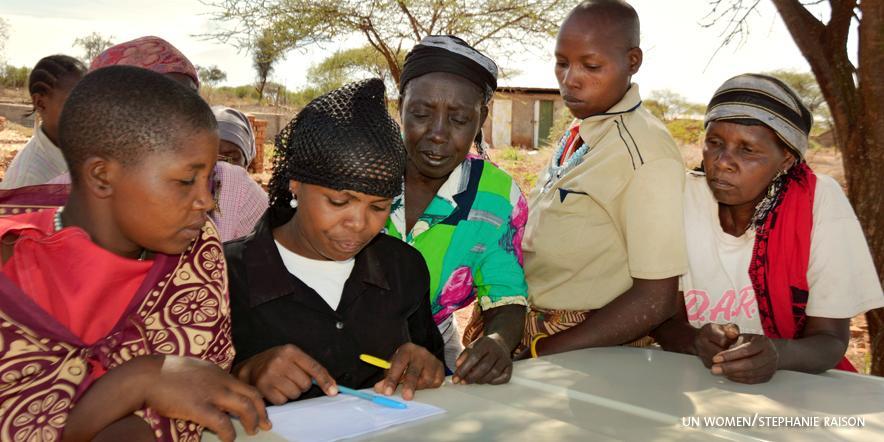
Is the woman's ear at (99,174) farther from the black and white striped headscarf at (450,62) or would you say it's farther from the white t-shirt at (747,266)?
the white t-shirt at (747,266)

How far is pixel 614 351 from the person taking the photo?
225 centimetres

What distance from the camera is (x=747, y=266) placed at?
95.3 inches

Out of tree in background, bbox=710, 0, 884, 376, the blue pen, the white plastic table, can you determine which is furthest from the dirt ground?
the blue pen

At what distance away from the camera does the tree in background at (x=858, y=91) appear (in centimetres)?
343

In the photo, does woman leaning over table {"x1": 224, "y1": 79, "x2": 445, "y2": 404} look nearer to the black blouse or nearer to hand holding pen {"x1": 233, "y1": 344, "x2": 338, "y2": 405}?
the black blouse

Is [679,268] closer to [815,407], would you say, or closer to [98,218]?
[815,407]

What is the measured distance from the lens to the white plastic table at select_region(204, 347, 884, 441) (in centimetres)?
151

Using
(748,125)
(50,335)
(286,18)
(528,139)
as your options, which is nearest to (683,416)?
(748,125)

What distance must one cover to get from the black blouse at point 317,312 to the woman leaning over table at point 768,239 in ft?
3.34

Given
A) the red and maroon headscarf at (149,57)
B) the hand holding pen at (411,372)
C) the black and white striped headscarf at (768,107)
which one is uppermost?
the red and maroon headscarf at (149,57)

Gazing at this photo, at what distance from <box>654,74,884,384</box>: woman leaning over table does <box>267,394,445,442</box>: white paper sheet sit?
→ 115cm

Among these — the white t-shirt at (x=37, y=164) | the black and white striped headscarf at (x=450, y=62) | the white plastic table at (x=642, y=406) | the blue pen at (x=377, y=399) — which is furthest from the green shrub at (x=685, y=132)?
the blue pen at (x=377, y=399)

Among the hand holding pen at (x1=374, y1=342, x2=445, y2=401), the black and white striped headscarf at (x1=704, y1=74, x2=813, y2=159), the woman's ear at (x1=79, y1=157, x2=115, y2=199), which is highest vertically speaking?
the black and white striped headscarf at (x1=704, y1=74, x2=813, y2=159)

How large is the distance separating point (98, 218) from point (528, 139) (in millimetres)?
27165
